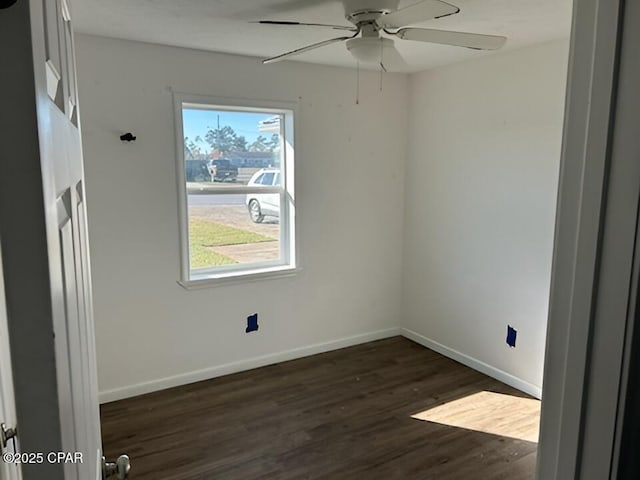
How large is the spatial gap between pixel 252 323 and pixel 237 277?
42cm

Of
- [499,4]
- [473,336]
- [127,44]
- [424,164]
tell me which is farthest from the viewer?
[424,164]

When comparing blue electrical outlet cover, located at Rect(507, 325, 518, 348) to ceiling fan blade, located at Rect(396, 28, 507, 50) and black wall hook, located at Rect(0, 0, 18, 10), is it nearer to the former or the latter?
ceiling fan blade, located at Rect(396, 28, 507, 50)

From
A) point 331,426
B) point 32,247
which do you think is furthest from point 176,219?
point 32,247

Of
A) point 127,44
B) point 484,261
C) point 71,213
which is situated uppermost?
point 127,44

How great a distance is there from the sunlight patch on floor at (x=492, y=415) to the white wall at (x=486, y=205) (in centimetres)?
23

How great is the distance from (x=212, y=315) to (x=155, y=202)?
97cm

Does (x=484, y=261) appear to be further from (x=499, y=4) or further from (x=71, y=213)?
(x=71, y=213)

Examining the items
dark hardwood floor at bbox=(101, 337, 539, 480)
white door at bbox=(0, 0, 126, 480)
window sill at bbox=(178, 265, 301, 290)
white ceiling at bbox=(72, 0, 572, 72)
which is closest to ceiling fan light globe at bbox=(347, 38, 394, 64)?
white ceiling at bbox=(72, 0, 572, 72)

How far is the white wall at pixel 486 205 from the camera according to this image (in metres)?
3.13

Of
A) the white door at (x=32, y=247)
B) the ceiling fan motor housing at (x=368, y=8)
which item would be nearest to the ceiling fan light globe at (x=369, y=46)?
the ceiling fan motor housing at (x=368, y=8)

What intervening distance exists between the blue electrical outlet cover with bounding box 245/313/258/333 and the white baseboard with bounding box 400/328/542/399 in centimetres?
156

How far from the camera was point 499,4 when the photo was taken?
226 cm

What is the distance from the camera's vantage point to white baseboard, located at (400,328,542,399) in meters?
3.34

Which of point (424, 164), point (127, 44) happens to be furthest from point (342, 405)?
point (127, 44)
